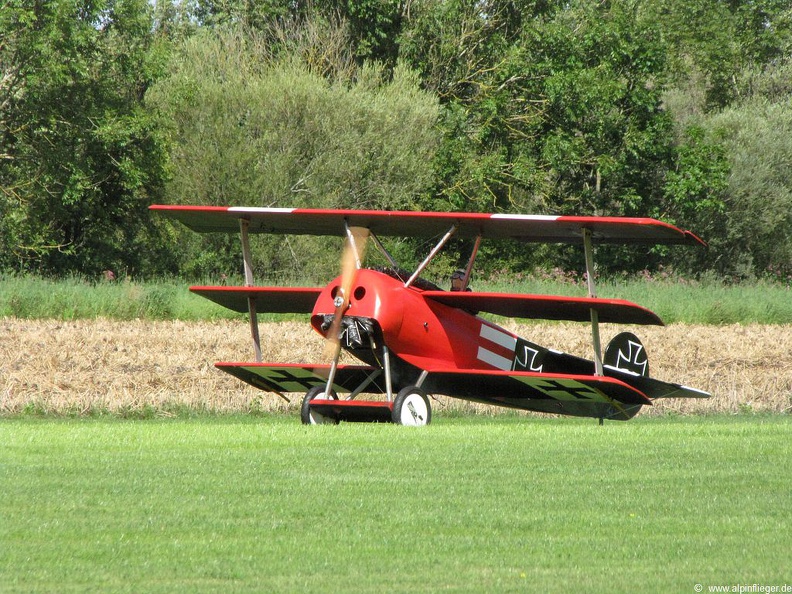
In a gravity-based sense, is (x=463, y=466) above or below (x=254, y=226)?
below

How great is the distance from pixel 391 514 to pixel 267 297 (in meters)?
9.20

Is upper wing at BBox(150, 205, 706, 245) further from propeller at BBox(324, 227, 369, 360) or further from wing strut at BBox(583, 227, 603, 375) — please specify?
propeller at BBox(324, 227, 369, 360)

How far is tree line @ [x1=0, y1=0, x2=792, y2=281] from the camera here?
34.8 m

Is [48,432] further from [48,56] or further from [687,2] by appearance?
[687,2]

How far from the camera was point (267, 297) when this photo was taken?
16766mm

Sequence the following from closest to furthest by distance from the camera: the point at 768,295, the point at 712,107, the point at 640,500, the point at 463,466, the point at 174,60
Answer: the point at 640,500
the point at 463,466
the point at 768,295
the point at 174,60
the point at 712,107

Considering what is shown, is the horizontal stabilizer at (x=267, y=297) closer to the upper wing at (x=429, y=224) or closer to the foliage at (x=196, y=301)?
the upper wing at (x=429, y=224)

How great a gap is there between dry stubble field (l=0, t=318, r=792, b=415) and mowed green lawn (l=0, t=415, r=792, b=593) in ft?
25.3

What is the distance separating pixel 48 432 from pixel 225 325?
40.1ft

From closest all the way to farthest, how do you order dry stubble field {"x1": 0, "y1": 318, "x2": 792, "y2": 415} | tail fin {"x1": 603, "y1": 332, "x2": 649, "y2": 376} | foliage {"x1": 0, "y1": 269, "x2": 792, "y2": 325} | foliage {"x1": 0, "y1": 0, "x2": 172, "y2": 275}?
tail fin {"x1": 603, "y1": 332, "x2": 649, "y2": 376} < dry stubble field {"x1": 0, "y1": 318, "x2": 792, "y2": 415} < foliage {"x1": 0, "y1": 269, "x2": 792, "y2": 325} < foliage {"x1": 0, "y1": 0, "x2": 172, "y2": 275}

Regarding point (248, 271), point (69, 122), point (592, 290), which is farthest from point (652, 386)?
point (69, 122)

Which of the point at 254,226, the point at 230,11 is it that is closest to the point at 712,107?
the point at 230,11

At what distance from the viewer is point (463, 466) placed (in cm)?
1009

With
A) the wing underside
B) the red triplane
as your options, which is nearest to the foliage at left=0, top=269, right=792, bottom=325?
the red triplane
